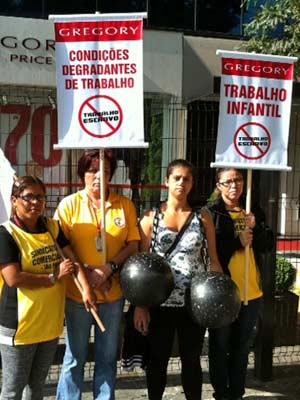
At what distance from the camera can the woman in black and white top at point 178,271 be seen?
3432mm

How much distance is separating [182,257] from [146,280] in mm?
380

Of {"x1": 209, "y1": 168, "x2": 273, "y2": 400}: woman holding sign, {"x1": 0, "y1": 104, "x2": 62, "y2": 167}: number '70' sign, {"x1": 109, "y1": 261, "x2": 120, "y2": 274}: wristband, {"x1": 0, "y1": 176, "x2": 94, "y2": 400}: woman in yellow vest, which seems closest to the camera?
{"x1": 0, "y1": 176, "x2": 94, "y2": 400}: woman in yellow vest

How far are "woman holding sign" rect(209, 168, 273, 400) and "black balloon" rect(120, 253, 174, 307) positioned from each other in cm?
64

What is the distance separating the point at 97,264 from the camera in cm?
337

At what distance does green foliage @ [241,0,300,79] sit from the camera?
6.68 m

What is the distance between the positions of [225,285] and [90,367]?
6.85 ft

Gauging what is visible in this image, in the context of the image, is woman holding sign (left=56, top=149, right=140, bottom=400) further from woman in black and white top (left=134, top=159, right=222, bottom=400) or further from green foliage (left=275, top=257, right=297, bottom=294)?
green foliage (left=275, top=257, right=297, bottom=294)

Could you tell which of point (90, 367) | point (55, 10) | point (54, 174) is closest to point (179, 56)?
point (55, 10)

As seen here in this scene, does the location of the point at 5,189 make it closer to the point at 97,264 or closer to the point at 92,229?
the point at 92,229

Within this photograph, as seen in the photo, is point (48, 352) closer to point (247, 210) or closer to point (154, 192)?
point (247, 210)

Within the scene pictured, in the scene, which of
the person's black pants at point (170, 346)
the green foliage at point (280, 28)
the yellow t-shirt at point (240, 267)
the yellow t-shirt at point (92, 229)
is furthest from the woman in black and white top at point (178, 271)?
the green foliage at point (280, 28)

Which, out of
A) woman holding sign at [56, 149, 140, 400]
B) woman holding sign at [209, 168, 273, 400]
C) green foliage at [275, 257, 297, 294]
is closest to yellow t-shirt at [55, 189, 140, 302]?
woman holding sign at [56, 149, 140, 400]

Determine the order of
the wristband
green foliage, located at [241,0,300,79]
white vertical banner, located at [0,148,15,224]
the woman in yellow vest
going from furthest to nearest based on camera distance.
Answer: green foliage, located at [241,0,300,79] < the wristband < white vertical banner, located at [0,148,15,224] < the woman in yellow vest

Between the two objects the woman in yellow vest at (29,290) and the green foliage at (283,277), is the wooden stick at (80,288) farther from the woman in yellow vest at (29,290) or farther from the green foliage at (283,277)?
the green foliage at (283,277)
